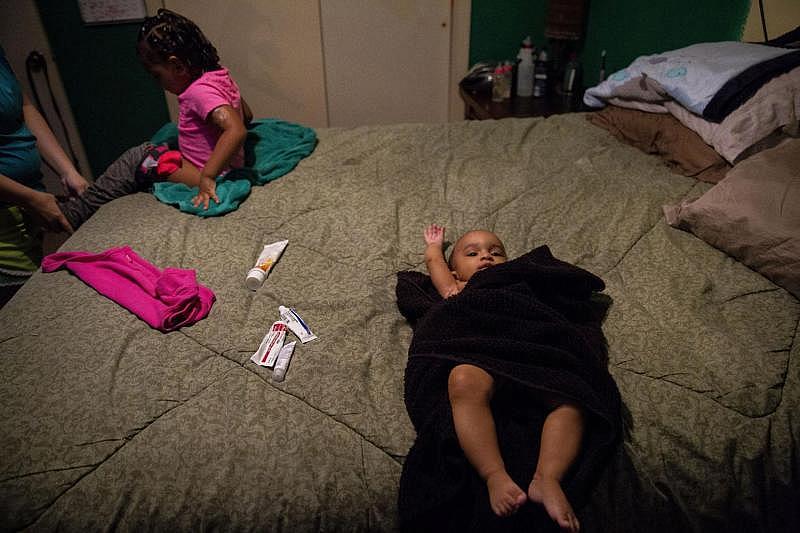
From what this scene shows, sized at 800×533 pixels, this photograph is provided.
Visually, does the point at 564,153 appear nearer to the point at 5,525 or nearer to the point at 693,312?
the point at 693,312

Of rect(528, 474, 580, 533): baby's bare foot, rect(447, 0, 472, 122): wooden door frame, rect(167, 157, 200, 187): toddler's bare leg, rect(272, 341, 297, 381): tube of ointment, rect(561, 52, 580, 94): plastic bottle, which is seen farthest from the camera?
rect(447, 0, 472, 122): wooden door frame

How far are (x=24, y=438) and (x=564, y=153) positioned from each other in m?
1.88

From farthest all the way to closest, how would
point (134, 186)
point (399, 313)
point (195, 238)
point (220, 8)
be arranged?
point (220, 8) → point (134, 186) → point (195, 238) → point (399, 313)

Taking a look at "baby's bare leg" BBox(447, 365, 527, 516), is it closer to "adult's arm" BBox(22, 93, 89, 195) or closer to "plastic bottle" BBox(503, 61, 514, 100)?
"adult's arm" BBox(22, 93, 89, 195)

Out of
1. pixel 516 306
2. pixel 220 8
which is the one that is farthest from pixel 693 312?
pixel 220 8

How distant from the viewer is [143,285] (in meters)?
1.33

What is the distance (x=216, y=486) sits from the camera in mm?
890

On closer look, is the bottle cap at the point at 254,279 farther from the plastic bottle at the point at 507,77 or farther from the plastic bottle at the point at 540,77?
the plastic bottle at the point at 540,77

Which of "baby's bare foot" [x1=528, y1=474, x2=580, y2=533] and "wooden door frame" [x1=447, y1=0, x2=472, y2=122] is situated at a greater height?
"wooden door frame" [x1=447, y1=0, x2=472, y2=122]

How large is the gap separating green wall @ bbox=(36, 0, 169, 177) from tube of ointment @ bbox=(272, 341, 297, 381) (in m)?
2.62

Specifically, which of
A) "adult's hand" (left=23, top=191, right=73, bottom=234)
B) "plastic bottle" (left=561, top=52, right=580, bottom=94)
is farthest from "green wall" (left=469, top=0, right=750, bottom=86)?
"adult's hand" (left=23, top=191, right=73, bottom=234)

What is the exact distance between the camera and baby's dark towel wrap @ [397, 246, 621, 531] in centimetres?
88

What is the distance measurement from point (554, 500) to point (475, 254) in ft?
2.31

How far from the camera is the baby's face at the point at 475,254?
1356 mm
